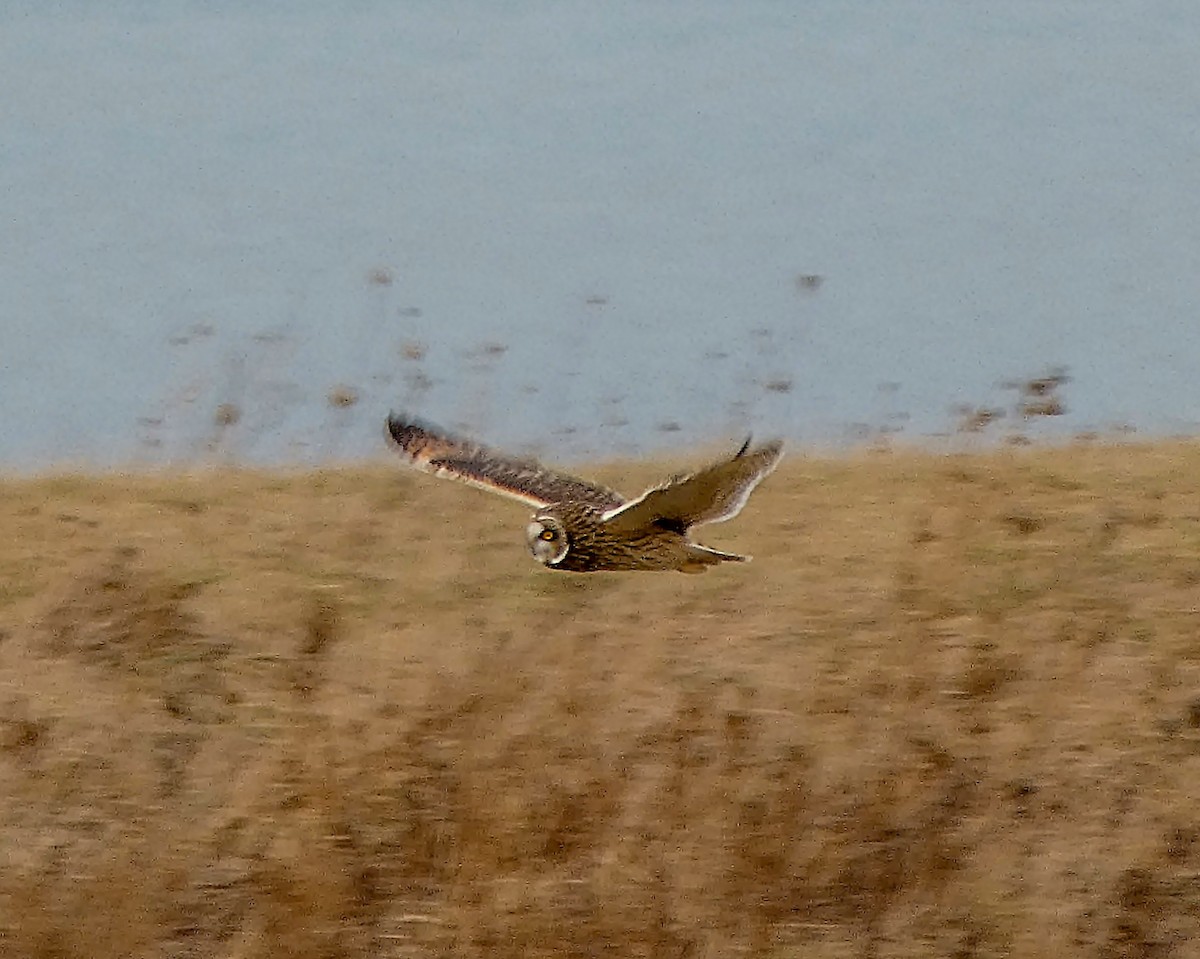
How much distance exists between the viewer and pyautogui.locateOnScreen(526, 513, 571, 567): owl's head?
22.6ft

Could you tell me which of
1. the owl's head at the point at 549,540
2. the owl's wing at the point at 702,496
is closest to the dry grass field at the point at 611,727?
the owl's head at the point at 549,540

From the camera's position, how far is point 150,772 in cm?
718

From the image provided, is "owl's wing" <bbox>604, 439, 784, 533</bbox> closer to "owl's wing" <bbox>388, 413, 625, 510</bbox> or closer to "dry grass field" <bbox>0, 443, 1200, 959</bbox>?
"owl's wing" <bbox>388, 413, 625, 510</bbox>

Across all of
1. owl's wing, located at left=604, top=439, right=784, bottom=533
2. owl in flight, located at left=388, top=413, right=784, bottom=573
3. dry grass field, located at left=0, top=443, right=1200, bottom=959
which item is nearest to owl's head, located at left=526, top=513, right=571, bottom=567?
owl in flight, located at left=388, top=413, right=784, bottom=573

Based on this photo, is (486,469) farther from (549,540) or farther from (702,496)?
(702,496)

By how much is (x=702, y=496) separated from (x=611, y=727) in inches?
45.3

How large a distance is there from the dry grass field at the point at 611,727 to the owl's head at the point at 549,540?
0.54m

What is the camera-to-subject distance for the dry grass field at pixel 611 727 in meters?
6.52

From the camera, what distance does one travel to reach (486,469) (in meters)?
7.25

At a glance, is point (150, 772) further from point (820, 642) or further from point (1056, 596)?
point (1056, 596)

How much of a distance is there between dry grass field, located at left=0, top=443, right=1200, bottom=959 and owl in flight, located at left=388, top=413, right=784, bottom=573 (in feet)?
1.91

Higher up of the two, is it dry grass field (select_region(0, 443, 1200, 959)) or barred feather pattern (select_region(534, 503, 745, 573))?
barred feather pattern (select_region(534, 503, 745, 573))

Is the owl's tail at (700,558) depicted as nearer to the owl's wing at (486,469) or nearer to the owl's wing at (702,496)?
the owl's wing at (702,496)

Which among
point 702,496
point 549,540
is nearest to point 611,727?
point 549,540
